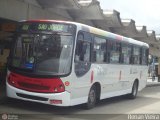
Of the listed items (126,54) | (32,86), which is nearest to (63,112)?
(32,86)

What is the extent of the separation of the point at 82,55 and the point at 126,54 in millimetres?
5314

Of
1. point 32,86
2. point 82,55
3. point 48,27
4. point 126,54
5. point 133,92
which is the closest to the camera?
point 32,86

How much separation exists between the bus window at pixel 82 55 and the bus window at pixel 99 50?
671 mm

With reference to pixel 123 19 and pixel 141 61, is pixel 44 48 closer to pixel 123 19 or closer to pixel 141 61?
pixel 141 61

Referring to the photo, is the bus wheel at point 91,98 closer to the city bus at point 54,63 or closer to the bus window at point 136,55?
the city bus at point 54,63

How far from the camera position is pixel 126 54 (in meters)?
18.3

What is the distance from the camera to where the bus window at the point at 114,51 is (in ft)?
53.4

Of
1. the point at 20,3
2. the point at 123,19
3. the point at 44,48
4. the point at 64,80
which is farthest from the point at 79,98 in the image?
the point at 123,19

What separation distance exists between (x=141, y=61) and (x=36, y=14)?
5.68 m

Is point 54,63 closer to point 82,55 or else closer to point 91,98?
point 82,55

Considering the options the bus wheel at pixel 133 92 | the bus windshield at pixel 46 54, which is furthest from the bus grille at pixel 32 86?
the bus wheel at pixel 133 92

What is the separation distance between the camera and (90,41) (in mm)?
14031

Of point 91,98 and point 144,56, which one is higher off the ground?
point 144,56

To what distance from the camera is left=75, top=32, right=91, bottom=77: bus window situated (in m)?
13.0
